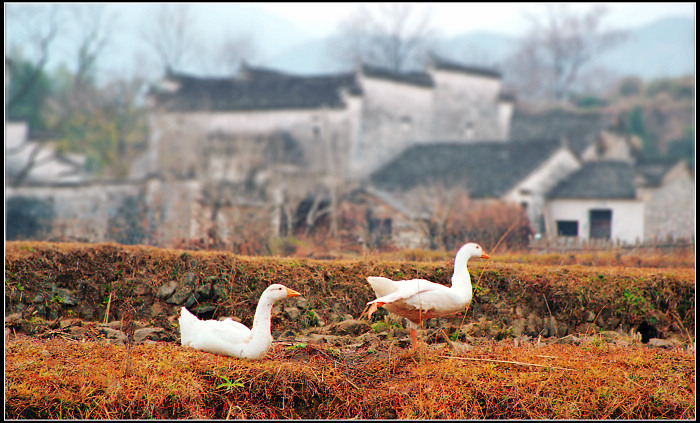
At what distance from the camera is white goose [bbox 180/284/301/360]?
602 centimetres

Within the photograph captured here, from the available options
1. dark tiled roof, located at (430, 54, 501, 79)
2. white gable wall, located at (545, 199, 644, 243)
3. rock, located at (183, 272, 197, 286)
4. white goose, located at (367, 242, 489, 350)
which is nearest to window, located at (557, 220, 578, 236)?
white gable wall, located at (545, 199, 644, 243)

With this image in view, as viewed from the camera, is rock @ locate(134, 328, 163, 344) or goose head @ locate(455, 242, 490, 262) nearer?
goose head @ locate(455, 242, 490, 262)

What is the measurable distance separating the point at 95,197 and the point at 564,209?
1637 cm

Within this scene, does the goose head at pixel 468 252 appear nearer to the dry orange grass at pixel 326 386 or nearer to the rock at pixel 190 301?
the dry orange grass at pixel 326 386

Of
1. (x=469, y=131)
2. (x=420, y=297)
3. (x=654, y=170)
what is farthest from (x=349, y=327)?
(x=469, y=131)

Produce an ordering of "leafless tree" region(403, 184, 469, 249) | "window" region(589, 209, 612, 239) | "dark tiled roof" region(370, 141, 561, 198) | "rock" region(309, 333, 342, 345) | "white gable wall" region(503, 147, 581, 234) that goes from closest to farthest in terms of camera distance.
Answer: "rock" region(309, 333, 342, 345) < "leafless tree" region(403, 184, 469, 249) < "window" region(589, 209, 612, 239) < "white gable wall" region(503, 147, 581, 234) < "dark tiled roof" region(370, 141, 561, 198)

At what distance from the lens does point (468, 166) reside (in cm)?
2678

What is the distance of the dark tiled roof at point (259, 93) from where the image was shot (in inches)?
1201

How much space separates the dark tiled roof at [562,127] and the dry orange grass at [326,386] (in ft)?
77.5

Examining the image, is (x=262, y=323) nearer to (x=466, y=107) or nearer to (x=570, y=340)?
(x=570, y=340)

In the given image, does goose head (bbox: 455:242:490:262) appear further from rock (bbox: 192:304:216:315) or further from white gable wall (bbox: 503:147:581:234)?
white gable wall (bbox: 503:147:581:234)

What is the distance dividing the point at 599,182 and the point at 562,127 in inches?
443

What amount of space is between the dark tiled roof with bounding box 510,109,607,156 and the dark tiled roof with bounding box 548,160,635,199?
3.11 m

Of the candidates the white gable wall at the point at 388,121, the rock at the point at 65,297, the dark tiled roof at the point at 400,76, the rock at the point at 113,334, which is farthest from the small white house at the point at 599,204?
the rock at the point at 113,334
